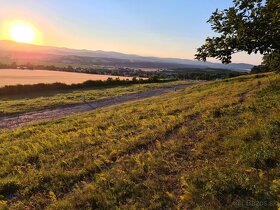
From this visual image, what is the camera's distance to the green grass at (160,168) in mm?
6793

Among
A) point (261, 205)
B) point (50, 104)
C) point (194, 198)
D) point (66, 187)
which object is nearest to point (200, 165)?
point (194, 198)

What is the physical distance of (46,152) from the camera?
12.4 m

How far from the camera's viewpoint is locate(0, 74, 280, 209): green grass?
6.79 metres

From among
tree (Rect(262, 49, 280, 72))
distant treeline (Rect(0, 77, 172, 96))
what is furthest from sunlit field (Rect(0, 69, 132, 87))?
tree (Rect(262, 49, 280, 72))

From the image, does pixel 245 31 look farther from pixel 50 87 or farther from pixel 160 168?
pixel 50 87

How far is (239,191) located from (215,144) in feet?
10.2

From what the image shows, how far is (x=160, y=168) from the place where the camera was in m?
8.59

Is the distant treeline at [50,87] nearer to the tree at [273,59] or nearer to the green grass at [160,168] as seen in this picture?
the green grass at [160,168]

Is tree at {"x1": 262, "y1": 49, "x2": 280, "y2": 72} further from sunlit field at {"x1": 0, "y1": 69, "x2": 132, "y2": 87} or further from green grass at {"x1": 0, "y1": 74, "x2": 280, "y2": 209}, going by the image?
sunlit field at {"x1": 0, "y1": 69, "x2": 132, "y2": 87}

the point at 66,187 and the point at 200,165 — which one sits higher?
the point at 200,165

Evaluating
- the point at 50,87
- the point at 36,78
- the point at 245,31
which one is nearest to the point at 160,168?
the point at 245,31

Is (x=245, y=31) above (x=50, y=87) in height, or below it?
above

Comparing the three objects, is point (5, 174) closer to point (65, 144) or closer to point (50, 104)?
point (65, 144)

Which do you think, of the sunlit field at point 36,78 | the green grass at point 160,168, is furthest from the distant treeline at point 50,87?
the green grass at point 160,168
